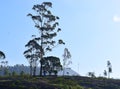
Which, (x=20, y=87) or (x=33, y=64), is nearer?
(x=20, y=87)

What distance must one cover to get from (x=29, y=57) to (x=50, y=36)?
15.0m

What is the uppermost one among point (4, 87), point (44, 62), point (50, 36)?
point (50, 36)

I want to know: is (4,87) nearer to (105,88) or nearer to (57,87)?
(57,87)

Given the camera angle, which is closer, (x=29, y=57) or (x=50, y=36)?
(x=50, y=36)

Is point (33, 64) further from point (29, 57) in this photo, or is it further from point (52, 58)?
point (52, 58)

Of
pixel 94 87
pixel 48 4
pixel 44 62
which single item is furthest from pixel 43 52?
pixel 94 87

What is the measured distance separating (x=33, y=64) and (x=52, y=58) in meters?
12.0

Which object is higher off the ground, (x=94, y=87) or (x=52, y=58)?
(x=52, y=58)

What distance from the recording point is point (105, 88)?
258 ft

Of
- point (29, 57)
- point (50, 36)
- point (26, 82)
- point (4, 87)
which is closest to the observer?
point (4, 87)

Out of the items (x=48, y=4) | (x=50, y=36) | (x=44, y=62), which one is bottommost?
(x=44, y=62)

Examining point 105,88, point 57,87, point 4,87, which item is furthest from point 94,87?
point 4,87

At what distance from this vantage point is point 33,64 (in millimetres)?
106312

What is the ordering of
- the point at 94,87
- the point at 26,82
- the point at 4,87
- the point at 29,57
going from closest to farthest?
the point at 4,87 < the point at 26,82 < the point at 94,87 < the point at 29,57
